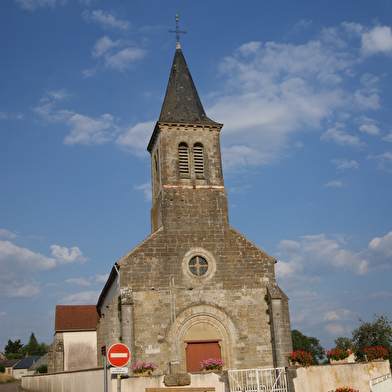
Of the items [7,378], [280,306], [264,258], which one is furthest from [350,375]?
[7,378]

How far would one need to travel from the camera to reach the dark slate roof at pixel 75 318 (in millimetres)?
32594

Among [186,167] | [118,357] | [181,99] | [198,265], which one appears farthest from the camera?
[181,99]

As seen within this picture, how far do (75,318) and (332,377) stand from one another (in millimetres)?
23782

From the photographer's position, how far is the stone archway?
19859 mm

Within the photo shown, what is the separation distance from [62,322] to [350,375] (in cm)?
2389

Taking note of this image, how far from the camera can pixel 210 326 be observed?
66.4 ft

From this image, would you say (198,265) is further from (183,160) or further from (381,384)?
(381,384)

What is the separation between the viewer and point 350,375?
14.5m

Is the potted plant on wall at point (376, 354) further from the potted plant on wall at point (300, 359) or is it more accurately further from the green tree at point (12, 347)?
the green tree at point (12, 347)

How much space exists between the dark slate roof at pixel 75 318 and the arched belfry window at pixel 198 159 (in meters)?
15.8

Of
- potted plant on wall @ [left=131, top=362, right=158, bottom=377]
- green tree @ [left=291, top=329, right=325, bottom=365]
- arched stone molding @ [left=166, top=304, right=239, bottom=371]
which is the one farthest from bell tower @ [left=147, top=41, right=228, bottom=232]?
green tree @ [left=291, top=329, right=325, bottom=365]

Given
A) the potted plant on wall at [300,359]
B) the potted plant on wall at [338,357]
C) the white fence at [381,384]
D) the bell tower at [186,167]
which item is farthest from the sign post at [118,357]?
the bell tower at [186,167]

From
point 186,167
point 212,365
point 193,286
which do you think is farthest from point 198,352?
point 186,167

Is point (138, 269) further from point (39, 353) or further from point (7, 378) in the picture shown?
point (39, 353)
